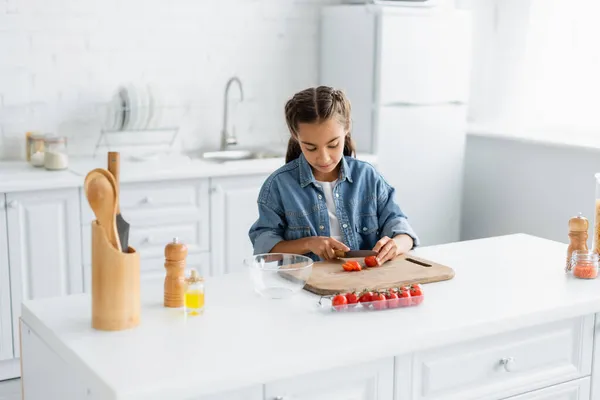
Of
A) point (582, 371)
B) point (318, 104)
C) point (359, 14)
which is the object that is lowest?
point (582, 371)

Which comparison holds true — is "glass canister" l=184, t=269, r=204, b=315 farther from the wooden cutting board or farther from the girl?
the girl

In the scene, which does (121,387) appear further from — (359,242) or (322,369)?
(359,242)

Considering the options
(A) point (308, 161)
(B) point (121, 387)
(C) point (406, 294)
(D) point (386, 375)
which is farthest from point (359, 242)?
(B) point (121, 387)

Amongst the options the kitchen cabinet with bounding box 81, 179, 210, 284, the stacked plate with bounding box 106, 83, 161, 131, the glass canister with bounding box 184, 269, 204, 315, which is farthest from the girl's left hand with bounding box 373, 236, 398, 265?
the stacked plate with bounding box 106, 83, 161, 131

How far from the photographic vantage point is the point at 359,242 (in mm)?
2463

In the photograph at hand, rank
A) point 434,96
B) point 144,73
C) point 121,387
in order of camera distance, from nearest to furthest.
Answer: point 121,387, point 144,73, point 434,96

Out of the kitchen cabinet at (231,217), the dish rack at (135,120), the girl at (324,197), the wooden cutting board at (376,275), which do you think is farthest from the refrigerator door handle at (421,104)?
the wooden cutting board at (376,275)

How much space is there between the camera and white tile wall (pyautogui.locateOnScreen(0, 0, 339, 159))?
388cm

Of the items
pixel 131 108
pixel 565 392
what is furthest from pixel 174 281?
pixel 131 108

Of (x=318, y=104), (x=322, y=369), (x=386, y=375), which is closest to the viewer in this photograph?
(x=322, y=369)

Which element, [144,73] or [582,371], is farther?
[144,73]

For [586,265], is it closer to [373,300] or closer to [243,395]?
[373,300]

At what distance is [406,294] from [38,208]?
6.73 ft

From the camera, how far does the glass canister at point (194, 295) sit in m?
1.79
